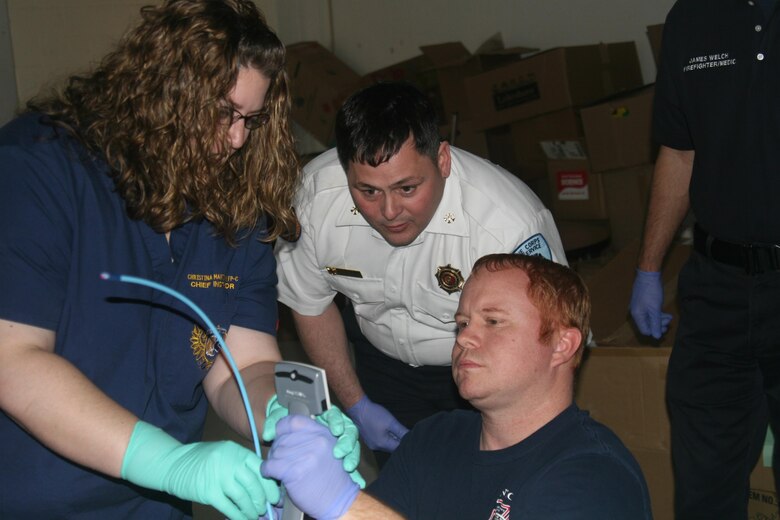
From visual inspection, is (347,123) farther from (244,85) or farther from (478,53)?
(478,53)

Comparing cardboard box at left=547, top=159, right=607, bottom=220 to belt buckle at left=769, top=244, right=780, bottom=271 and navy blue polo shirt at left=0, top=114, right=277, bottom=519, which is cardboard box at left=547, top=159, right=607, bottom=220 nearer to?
belt buckle at left=769, top=244, right=780, bottom=271

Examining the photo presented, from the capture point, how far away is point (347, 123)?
204 centimetres

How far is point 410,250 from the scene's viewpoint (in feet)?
7.25

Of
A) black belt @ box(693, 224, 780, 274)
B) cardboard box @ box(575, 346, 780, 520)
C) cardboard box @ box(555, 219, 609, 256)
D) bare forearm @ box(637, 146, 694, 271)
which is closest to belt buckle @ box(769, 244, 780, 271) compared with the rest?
black belt @ box(693, 224, 780, 274)

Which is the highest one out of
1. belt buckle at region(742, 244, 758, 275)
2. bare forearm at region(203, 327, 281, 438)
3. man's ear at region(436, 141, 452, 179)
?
man's ear at region(436, 141, 452, 179)

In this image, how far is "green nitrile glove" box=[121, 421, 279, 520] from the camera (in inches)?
49.0

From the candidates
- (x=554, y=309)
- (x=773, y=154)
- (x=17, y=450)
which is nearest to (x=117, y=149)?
(x=17, y=450)

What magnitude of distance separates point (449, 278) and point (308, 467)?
1028mm

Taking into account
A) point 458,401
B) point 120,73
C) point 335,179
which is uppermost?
point 120,73

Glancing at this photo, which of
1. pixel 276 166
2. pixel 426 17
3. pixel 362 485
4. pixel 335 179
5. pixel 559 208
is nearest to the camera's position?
pixel 362 485

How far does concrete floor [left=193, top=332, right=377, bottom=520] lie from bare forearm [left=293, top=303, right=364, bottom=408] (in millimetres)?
438

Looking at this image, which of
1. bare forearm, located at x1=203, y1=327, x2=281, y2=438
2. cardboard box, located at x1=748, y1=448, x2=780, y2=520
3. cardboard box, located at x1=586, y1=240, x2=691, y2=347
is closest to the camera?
bare forearm, located at x1=203, y1=327, x2=281, y2=438

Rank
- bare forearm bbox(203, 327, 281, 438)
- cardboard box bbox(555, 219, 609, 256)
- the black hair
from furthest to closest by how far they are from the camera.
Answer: cardboard box bbox(555, 219, 609, 256) < the black hair < bare forearm bbox(203, 327, 281, 438)

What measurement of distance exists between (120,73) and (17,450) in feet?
Result: 1.96
